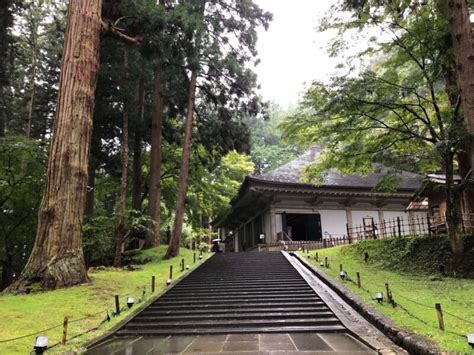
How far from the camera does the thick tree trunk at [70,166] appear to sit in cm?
938

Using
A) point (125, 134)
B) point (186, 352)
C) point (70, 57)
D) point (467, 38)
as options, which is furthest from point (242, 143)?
point (186, 352)

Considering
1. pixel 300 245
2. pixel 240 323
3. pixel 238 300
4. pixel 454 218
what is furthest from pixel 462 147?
pixel 300 245

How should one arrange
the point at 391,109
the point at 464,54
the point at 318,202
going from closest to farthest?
the point at 464,54, the point at 391,109, the point at 318,202

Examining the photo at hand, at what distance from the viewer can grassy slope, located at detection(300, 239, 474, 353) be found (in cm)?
524

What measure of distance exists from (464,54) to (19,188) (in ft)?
42.6

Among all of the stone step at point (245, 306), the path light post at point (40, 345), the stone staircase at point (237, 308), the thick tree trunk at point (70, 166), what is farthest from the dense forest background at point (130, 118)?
the path light post at point (40, 345)

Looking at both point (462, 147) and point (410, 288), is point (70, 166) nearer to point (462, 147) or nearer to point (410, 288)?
point (410, 288)

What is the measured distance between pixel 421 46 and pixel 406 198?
46.4 ft

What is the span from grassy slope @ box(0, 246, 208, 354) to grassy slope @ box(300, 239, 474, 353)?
4706 mm

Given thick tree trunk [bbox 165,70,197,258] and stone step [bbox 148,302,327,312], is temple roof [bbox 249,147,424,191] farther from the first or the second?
stone step [bbox 148,302,327,312]

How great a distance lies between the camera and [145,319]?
7301 mm

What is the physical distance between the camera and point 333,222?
2211cm

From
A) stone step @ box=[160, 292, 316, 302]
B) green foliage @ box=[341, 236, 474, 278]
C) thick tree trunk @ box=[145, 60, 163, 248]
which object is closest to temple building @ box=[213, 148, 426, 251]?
thick tree trunk @ box=[145, 60, 163, 248]

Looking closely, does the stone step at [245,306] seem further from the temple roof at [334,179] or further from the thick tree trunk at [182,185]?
the temple roof at [334,179]
